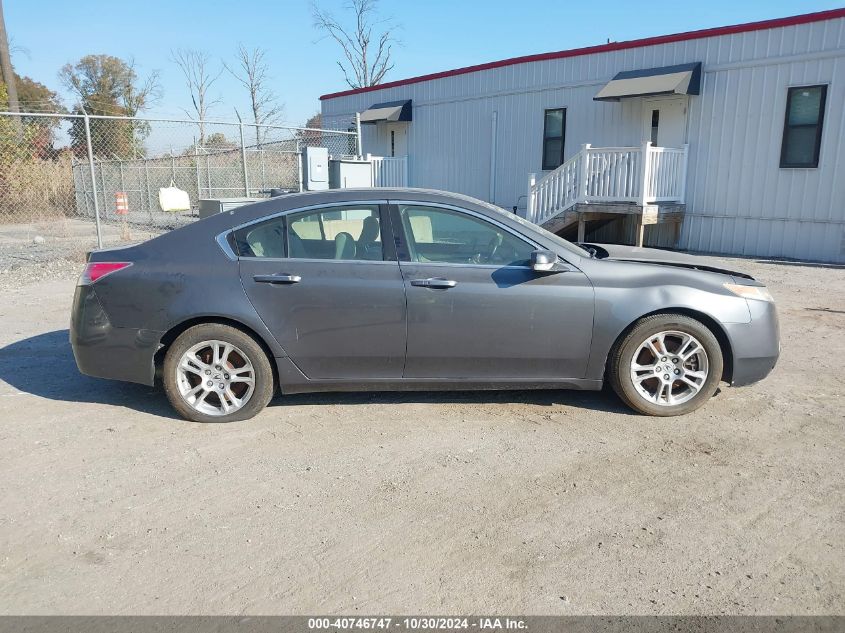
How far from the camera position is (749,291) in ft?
15.4

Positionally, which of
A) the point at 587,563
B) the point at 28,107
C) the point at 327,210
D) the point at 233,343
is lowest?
the point at 587,563

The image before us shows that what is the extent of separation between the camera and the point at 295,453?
4102mm

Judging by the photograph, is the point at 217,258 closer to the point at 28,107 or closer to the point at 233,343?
the point at 233,343

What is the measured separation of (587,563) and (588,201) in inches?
465

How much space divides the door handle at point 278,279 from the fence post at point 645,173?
10312 mm

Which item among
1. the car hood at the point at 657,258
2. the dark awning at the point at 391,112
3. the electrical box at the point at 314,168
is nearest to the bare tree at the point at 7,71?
the dark awning at the point at 391,112

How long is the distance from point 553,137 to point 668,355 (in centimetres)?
1354

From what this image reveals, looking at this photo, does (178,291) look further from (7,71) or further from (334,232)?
(7,71)

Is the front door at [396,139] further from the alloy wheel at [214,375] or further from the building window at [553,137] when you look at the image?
the alloy wheel at [214,375]

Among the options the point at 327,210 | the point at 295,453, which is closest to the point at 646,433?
the point at 295,453

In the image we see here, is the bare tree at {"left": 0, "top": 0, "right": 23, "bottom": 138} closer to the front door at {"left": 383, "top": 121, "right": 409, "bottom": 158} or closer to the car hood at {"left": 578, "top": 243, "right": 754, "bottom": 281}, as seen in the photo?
the front door at {"left": 383, "top": 121, "right": 409, "bottom": 158}

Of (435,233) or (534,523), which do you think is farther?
(435,233)

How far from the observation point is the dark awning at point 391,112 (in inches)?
826

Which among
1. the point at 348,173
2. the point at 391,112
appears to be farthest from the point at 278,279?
the point at 391,112
